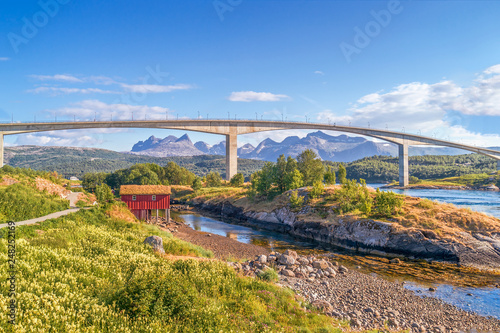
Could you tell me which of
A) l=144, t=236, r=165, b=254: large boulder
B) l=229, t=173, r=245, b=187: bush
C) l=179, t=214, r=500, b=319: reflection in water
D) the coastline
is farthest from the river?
l=229, t=173, r=245, b=187: bush

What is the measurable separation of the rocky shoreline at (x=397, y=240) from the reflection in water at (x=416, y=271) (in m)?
2.05

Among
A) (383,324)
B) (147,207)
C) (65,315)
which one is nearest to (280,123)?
(147,207)

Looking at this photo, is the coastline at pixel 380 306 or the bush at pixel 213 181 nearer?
the coastline at pixel 380 306

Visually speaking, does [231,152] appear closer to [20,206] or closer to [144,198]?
[144,198]

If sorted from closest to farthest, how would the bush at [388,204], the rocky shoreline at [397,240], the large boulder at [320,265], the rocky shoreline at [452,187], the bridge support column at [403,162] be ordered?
the large boulder at [320,265] < the rocky shoreline at [397,240] < the bush at [388,204] < the rocky shoreline at [452,187] < the bridge support column at [403,162]

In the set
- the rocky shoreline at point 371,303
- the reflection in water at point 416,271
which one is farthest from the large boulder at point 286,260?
the reflection in water at point 416,271

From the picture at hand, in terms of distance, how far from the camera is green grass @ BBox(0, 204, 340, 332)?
8369 mm

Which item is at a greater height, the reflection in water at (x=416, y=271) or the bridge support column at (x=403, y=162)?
the bridge support column at (x=403, y=162)

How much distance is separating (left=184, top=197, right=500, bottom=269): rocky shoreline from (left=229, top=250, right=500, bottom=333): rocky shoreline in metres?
10.7

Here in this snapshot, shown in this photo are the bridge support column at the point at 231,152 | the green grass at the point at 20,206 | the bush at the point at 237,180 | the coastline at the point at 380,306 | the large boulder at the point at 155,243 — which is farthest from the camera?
the bush at the point at 237,180

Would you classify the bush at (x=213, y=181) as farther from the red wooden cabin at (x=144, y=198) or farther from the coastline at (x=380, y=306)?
the coastline at (x=380, y=306)

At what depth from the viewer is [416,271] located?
83.2ft

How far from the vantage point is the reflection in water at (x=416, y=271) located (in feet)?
62.3

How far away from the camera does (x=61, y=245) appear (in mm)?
15352
